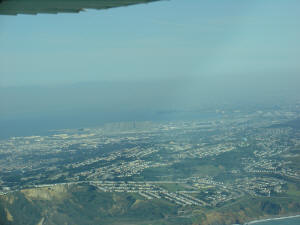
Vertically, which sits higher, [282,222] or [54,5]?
[54,5]

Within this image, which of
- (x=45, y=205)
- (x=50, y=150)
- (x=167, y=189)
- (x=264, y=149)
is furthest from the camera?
(x=50, y=150)

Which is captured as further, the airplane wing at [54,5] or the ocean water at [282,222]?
the ocean water at [282,222]

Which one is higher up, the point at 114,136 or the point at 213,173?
the point at 114,136

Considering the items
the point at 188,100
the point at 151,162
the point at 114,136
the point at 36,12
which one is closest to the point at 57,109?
the point at 188,100

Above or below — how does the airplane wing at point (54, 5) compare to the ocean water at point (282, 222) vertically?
above

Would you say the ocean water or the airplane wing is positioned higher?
the airplane wing

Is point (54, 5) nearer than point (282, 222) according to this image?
Yes

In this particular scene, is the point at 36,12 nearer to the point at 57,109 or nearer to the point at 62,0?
the point at 62,0

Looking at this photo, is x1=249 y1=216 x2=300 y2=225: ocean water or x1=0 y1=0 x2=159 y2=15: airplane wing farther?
x1=249 y1=216 x2=300 y2=225: ocean water
